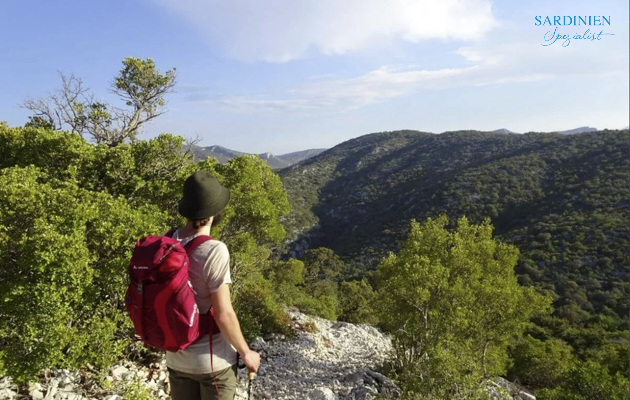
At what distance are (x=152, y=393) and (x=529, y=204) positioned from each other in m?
54.7

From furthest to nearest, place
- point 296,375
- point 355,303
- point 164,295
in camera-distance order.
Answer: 1. point 355,303
2. point 296,375
3. point 164,295

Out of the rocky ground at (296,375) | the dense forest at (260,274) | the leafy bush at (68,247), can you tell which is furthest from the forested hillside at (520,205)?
the leafy bush at (68,247)

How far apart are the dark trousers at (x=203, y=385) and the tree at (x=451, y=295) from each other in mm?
10310

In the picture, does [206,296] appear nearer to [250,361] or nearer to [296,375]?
[250,361]

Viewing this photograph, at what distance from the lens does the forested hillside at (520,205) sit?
32.8 metres

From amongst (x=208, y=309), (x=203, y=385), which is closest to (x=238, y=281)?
(x=203, y=385)

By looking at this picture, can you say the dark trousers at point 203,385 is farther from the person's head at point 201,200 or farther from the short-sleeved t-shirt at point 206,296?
the person's head at point 201,200

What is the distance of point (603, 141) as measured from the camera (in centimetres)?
6250

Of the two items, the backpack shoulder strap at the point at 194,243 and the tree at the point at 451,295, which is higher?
the backpack shoulder strap at the point at 194,243

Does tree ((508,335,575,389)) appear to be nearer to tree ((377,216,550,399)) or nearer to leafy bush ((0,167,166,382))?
tree ((377,216,550,399))

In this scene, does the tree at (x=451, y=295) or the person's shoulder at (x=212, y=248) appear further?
the tree at (x=451, y=295)

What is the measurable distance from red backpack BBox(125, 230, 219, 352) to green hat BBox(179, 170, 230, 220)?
0.75 ft

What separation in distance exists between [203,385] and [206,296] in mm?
686

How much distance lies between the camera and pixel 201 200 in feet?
8.62
